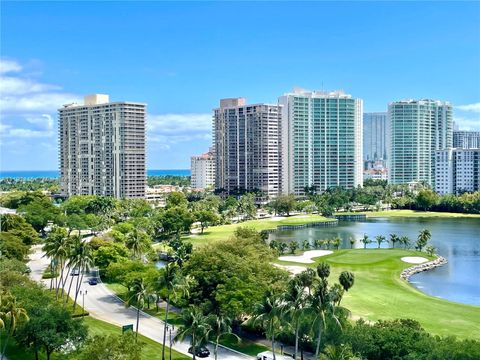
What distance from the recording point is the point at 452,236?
117 metres

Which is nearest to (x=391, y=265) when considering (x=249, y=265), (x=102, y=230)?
(x=249, y=265)

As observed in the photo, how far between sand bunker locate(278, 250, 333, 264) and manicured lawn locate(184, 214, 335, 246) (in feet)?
65.0

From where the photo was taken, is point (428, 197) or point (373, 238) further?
point (428, 197)

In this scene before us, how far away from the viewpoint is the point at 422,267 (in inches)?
3194

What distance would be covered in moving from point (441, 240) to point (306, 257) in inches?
1410

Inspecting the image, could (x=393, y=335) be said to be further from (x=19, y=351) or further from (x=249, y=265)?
(x=19, y=351)

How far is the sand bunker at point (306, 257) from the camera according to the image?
283 ft

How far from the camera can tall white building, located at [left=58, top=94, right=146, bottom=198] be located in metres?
178

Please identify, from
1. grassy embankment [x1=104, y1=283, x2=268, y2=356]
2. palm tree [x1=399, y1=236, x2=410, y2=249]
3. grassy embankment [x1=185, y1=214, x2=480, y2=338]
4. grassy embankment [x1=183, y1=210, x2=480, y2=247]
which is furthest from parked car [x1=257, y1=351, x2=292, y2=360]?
palm tree [x1=399, y1=236, x2=410, y2=249]

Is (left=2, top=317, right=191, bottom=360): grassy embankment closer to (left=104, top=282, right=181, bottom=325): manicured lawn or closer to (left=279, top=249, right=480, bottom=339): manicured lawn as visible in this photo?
(left=104, top=282, right=181, bottom=325): manicured lawn

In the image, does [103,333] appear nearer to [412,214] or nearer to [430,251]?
[430,251]

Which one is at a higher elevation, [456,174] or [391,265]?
[456,174]

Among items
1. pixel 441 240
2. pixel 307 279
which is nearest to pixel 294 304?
pixel 307 279

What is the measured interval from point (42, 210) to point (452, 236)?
83.4m
